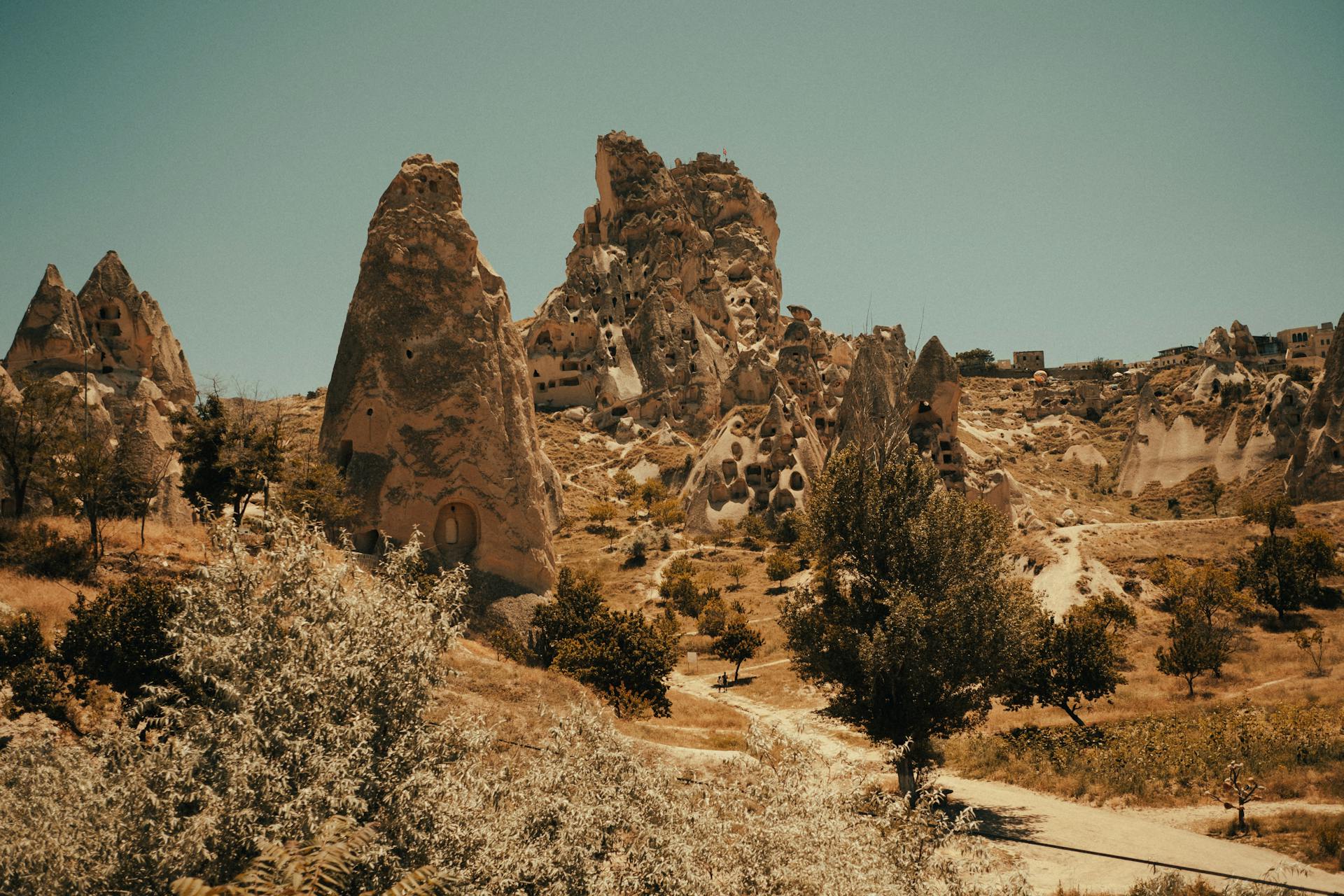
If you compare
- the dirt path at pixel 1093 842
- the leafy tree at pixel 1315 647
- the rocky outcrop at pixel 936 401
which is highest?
the rocky outcrop at pixel 936 401

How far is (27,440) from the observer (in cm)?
2425

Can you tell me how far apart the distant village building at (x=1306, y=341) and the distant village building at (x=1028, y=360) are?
2671 cm

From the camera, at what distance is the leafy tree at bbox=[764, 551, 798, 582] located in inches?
1825

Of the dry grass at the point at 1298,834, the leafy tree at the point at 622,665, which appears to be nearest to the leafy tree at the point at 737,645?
the leafy tree at the point at 622,665

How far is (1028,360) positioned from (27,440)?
119 m

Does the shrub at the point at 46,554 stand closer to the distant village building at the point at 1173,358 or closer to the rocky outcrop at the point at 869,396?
the rocky outcrop at the point at 869,396

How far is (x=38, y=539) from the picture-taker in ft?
69.2

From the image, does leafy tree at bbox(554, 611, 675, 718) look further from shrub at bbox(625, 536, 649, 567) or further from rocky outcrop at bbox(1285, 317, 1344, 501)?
rocky outcrop at bbox(1285, 317, 1344, 501)

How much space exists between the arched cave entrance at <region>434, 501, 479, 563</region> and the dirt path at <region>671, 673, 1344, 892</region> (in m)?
13.4

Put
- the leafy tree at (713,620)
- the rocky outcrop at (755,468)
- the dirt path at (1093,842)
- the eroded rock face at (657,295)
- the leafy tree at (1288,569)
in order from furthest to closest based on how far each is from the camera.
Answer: the eroded rock face at (657,295), the rocky outcrop at (755,468), the leafy tree at (713,620), the leafy tree at (1288,569), the dirt path at (1093,842)

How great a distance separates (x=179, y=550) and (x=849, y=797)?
765 inches

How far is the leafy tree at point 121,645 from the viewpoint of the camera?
15.5 meters

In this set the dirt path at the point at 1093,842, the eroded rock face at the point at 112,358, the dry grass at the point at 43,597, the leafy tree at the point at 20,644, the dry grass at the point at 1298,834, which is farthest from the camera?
the eroded rock face at the point at 112,358

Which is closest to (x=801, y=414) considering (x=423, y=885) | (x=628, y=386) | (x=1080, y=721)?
(x=628, y=386)
